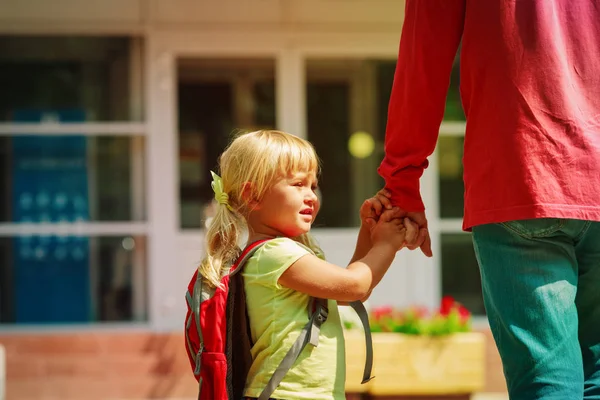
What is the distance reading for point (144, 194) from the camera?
7105 millimetres

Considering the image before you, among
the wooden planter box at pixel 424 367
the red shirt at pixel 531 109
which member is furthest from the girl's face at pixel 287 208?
the wooden planter box at pixel 424 367

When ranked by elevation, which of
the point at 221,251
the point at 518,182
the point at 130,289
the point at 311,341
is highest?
the point at 518,182

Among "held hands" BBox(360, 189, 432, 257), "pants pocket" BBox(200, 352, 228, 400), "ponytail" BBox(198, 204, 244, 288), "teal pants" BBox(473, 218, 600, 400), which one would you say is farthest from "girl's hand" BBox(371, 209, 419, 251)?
"pants pocket" BBox(200, 352, 228, 400)

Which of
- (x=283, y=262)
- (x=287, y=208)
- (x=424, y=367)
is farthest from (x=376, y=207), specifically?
(x=424, y=367)

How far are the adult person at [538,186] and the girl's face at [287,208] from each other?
0.51m

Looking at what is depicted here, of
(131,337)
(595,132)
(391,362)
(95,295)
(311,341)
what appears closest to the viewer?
(595,132)

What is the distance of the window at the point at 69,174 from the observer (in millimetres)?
7023

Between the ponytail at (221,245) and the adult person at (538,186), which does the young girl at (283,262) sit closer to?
the ponytail at (221,245)

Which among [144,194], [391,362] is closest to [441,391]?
[391,362]

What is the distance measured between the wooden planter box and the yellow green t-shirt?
10.1 ft

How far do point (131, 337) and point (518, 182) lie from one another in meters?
4.76

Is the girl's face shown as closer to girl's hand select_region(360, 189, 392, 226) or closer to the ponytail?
the ponytail

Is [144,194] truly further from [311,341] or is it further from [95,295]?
[311,341]

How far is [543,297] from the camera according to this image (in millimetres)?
2301
